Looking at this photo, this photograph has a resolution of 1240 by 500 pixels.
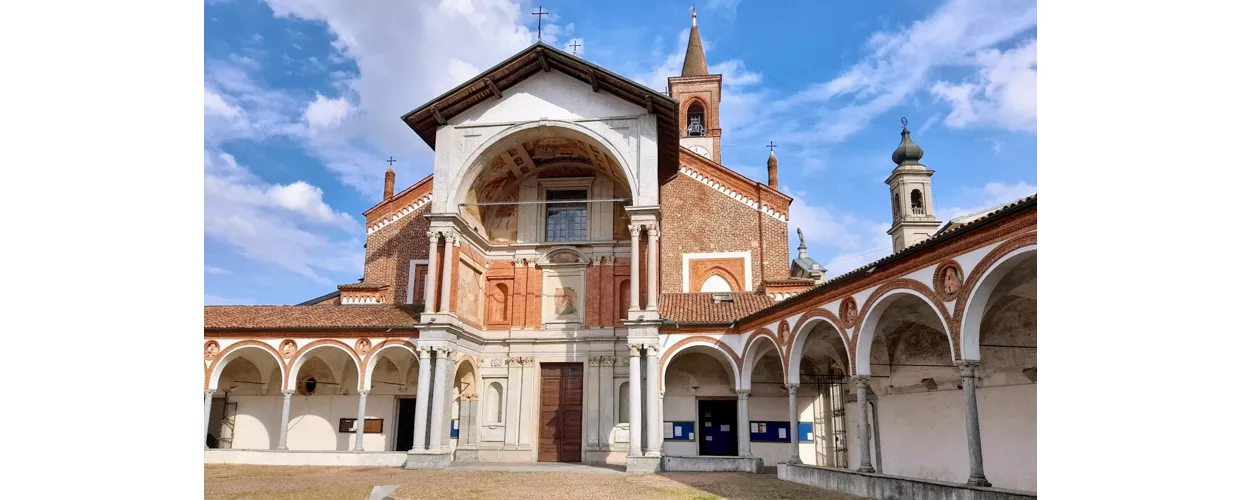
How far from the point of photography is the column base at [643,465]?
16.8 meters

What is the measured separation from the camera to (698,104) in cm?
3412

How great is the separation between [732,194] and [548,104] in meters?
8.04

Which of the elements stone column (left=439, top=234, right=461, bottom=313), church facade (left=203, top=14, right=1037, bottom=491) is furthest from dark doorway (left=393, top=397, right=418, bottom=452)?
stone column (left=439, top=234, right=461, bottom=313)

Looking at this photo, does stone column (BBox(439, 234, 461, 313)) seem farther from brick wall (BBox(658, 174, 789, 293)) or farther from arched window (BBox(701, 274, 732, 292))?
arched window (BBox(701, 274, 732, 292))

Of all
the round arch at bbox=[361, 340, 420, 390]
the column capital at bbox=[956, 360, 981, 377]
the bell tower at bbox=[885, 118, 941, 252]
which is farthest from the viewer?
the bell tower at bbox=[885, 118, 941, 252]

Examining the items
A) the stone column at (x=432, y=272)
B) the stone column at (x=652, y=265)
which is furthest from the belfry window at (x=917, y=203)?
the stone column at (x=432, y=272)

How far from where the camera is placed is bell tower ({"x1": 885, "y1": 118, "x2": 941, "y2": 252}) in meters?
27.7

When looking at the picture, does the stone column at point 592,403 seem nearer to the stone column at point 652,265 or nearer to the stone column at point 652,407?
the stone column at point 652,407

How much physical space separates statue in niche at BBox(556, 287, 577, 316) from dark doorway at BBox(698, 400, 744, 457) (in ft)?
14.7

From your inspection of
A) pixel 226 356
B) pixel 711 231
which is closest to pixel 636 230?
pixel 711 231
